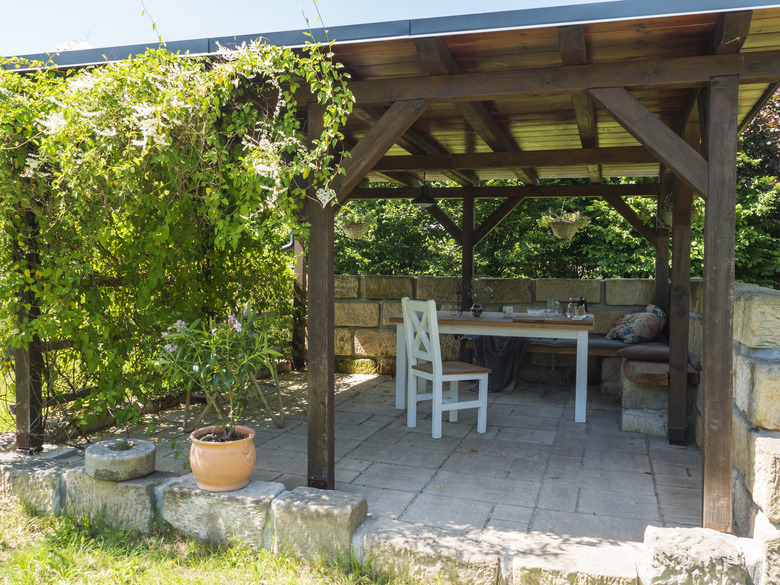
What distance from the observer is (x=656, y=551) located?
231 centimetres

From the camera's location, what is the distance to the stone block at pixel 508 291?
6926mm

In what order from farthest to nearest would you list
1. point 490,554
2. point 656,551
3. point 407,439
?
point 407,439 < point 490,554 < point 656,551

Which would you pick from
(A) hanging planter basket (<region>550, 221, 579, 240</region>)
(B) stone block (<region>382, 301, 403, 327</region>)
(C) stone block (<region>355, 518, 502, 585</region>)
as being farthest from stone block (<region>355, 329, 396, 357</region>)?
(C) stone block (<region>355, 518, 502, 585</region>)

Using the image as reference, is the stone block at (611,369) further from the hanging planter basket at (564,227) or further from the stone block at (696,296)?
the hanging planter basket at (564,227)

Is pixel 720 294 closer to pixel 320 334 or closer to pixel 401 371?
pixel 320 334

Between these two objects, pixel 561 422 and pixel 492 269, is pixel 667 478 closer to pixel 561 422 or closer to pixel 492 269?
pixel 561 422

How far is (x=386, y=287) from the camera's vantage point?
6.99 meters

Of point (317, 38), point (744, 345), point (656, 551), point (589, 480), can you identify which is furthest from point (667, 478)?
Answer: point (317, 38)

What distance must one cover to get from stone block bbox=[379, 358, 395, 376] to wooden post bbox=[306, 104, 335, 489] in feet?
12.2

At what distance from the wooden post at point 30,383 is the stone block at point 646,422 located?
3.80 meters

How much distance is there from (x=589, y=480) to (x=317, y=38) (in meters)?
2.67

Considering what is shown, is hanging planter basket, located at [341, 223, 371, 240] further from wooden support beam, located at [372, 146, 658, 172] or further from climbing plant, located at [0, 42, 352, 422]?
climbing plant, located at [0, 42, 352, 422]

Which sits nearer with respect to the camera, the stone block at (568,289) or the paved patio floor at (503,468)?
the paved patio floor at (503,468)

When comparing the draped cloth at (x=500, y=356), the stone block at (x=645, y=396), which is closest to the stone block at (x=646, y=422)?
the stone block at (x=645, y=396)
